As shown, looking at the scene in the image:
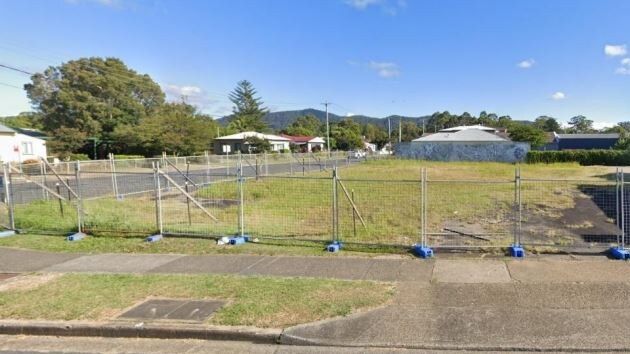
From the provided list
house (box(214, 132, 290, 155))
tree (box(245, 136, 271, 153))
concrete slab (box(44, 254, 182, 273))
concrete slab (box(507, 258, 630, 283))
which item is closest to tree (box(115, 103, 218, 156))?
tree (box(245, 136, 271, 153))

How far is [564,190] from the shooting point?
19.9 m

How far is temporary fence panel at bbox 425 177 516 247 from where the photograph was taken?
9735mm

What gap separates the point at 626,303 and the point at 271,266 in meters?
5.20

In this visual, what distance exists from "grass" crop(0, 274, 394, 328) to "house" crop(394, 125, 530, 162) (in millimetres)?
50028

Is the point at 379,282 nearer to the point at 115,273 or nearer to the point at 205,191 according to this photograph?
the point at 115,273

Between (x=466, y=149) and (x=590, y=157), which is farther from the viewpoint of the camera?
(x=466, y=149)

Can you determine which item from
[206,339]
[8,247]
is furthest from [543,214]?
[8,247]

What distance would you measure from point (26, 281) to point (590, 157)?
51627mm

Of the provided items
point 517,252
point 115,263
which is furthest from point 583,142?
point 115,263

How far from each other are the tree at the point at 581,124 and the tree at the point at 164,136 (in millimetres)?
127261

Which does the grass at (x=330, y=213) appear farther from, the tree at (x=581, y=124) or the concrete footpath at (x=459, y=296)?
the tree at (x=581, y=124)

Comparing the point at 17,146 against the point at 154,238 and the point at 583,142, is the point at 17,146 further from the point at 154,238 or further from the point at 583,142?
the point at 583,142

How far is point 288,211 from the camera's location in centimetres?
1364

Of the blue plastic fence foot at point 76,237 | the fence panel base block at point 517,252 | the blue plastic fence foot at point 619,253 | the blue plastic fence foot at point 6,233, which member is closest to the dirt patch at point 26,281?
the blue plastic fence foot at point 76,237
